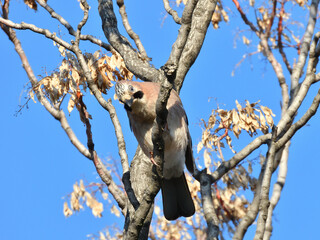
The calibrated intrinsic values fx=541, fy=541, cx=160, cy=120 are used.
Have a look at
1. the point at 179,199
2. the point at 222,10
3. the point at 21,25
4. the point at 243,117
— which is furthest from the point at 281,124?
the point at 222,10

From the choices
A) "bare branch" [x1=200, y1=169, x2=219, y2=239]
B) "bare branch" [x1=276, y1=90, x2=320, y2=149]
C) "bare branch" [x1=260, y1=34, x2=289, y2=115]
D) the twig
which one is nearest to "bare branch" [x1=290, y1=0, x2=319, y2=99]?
"bare branch" [x1=260, y1=34, x2=289, y2=115]

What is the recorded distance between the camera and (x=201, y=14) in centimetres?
567

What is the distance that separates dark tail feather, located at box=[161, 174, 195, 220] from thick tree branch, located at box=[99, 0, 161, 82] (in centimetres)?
111

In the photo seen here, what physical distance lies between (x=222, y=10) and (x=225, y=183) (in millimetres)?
3372

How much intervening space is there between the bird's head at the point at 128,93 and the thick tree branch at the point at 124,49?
591 mm

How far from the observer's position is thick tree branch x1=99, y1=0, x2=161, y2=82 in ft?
17.9

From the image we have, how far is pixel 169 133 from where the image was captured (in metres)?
5.00

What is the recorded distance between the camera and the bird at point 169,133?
4797mm

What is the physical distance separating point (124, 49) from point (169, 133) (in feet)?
3.69

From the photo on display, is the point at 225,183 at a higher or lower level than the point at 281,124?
higher

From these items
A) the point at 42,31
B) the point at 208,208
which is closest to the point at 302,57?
the point at 208,208

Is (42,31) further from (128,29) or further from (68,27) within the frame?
(128,29)

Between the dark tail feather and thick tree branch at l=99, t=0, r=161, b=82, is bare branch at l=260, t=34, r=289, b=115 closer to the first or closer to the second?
the dark tail feather

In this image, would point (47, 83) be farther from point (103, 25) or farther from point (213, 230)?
point (213, 230)
